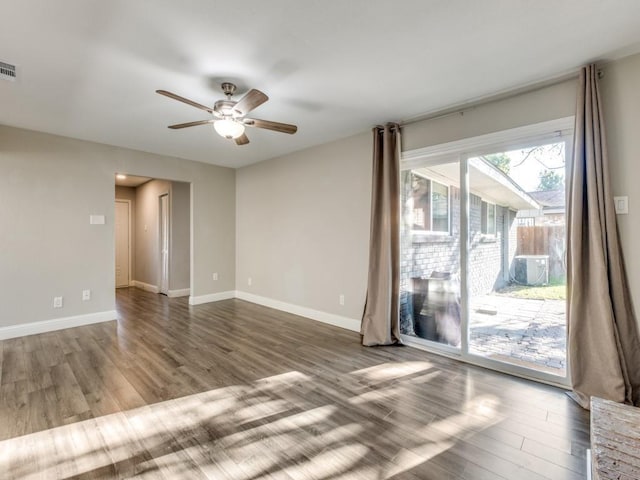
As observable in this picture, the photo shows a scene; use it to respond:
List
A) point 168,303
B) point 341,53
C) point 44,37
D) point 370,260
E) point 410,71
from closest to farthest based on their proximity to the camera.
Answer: point 44,37 → point 341,53 → point 410,71 → point 370,260 → point 168,303

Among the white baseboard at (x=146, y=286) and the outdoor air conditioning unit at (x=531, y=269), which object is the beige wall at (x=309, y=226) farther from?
the white baseboard at (x=146, y=286)

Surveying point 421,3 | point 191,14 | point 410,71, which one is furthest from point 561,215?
point 191,14

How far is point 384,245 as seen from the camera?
11.7ft

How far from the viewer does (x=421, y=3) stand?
1.77 m

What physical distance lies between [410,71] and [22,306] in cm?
524

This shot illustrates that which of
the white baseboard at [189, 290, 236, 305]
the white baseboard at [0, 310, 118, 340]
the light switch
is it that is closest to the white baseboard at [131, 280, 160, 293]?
the white baseboard at [189, 290, 236, 305]

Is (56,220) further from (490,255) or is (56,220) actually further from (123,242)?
(490,255)

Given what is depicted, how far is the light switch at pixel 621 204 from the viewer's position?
7.45 feet

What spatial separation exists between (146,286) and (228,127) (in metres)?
5.79

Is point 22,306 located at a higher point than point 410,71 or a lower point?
lower

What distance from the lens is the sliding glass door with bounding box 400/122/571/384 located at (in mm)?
2672

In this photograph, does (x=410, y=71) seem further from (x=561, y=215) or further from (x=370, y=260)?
(x=370, y=260)

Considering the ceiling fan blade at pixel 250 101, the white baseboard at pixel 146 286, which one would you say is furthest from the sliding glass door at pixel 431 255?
the white baseboard at pixel 146 286

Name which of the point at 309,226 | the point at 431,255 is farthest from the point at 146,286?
the point at 431,255
